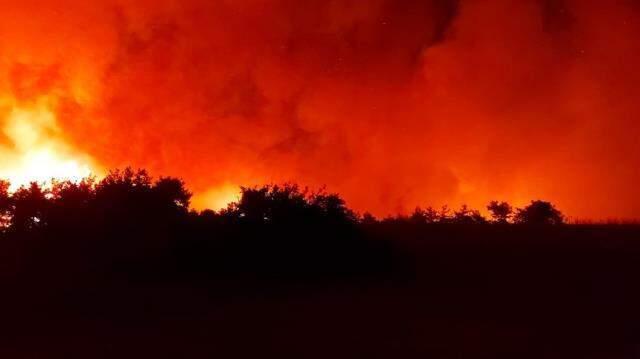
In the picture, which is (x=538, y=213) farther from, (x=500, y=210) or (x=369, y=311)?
(x=369, y=311)

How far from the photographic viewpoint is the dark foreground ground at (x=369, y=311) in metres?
13.7

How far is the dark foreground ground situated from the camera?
539 inches

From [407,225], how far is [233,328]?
49.4 ft

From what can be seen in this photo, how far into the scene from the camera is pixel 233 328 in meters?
15.5

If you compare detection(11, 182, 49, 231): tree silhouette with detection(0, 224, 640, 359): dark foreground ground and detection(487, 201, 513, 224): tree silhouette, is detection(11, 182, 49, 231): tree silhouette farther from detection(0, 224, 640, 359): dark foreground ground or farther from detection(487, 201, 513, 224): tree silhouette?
detection(487, 201, 513, 224): tree silhouette

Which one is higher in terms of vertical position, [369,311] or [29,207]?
[29,207]

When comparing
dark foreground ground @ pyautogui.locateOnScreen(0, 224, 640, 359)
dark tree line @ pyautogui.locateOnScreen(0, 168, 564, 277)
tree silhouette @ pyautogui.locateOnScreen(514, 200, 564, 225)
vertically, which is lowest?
dark foreground ground @ pyautogui.locateOnScreen(0, 224, 640, 359)

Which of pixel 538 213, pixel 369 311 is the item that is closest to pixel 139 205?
pixel 369 311

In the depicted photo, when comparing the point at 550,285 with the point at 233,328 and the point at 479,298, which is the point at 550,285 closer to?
the point at 479,298

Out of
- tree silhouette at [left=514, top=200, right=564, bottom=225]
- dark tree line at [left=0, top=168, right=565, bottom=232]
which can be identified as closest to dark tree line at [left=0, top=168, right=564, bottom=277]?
dark tree line at [left=0, top=168, right=565, bottom=232]

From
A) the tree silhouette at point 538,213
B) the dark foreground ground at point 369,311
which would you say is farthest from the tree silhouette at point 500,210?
the dark foreground ground at point 369,311

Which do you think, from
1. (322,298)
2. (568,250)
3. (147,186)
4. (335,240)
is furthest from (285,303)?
(568,250)

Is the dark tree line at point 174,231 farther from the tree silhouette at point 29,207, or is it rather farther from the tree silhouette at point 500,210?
the tree silhouette at point 500,210

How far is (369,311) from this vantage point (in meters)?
16.7
